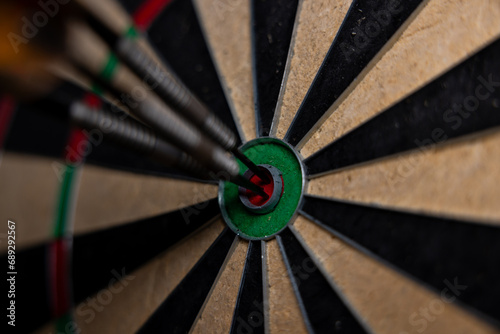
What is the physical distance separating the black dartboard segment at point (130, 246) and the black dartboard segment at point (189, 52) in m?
0.22

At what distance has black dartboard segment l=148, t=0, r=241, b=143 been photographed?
1.02 m

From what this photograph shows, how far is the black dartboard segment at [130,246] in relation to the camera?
946 millimetres

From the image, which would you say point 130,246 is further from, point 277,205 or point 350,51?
point 350,51

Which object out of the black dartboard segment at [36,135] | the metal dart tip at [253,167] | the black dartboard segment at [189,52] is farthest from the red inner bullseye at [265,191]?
the black dartboard segment at [36,135]

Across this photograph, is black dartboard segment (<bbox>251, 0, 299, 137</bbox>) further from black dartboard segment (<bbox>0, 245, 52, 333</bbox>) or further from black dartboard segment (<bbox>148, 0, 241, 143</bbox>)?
black dartboard segment (<bbox>0, 245, 52, 333</bbox>)

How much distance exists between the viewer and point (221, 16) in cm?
109

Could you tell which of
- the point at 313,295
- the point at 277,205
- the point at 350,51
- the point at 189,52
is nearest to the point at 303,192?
the point at 277,205

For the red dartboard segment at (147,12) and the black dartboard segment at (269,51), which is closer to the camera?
the black dartboard segment at (269,51)

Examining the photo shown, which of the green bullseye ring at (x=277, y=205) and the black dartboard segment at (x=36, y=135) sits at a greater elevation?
the black dartboard segment at (x=36, y=135)

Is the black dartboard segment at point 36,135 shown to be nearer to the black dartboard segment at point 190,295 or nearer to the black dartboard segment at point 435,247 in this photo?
the black dartboard segment at point 190,295

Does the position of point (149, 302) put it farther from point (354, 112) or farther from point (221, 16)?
point (221, 16)

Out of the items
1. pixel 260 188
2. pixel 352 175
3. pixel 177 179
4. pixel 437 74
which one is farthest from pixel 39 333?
pixel 437 74

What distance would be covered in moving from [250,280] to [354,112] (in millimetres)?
377

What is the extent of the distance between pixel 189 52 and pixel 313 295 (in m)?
0.65
